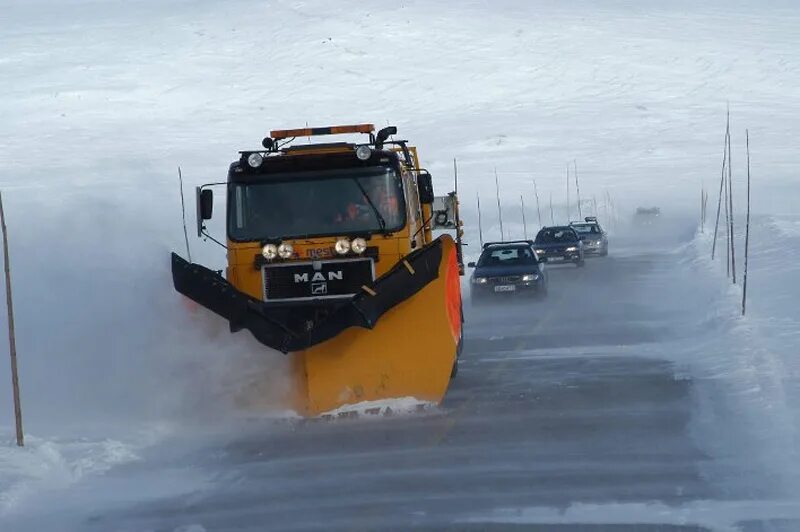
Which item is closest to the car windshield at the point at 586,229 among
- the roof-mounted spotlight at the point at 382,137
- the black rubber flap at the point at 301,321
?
the roof-mounted spotlight at the point at 382,137

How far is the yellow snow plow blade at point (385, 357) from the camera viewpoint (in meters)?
12.9

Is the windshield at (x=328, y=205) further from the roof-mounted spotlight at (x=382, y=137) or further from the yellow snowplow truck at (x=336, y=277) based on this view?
the roof-mounted spotlight at (x=382, y=137)

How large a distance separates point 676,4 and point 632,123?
57.8 meters

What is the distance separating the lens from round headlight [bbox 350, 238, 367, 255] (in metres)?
13.3

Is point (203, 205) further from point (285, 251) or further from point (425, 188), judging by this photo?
point (425, 188)

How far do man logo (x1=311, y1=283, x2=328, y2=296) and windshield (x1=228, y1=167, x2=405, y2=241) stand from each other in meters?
0.53

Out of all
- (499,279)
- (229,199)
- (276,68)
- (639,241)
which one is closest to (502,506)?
(229,199)

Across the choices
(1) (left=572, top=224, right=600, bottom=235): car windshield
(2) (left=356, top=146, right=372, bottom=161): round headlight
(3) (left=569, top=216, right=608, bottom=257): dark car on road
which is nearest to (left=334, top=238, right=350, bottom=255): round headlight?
(2) (left=356, top=146, right=372, bottom=161): round headlight

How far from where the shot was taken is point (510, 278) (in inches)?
1106

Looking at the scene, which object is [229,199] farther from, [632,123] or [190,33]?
[190,33]

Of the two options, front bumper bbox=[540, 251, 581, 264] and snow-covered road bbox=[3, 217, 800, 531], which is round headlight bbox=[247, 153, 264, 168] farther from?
front bumper bbox=[540, 251, 581, 264]

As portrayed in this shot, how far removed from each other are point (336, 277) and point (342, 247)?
318 mm

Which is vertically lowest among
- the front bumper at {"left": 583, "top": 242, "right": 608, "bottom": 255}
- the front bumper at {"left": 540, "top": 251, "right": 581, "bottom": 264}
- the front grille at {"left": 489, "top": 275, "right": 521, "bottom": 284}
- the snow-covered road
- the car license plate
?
the front bumper at {"left": 583, "top": 242, "right": 608, "bottom": 255}

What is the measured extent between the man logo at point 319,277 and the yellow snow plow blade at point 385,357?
2.20 feet
